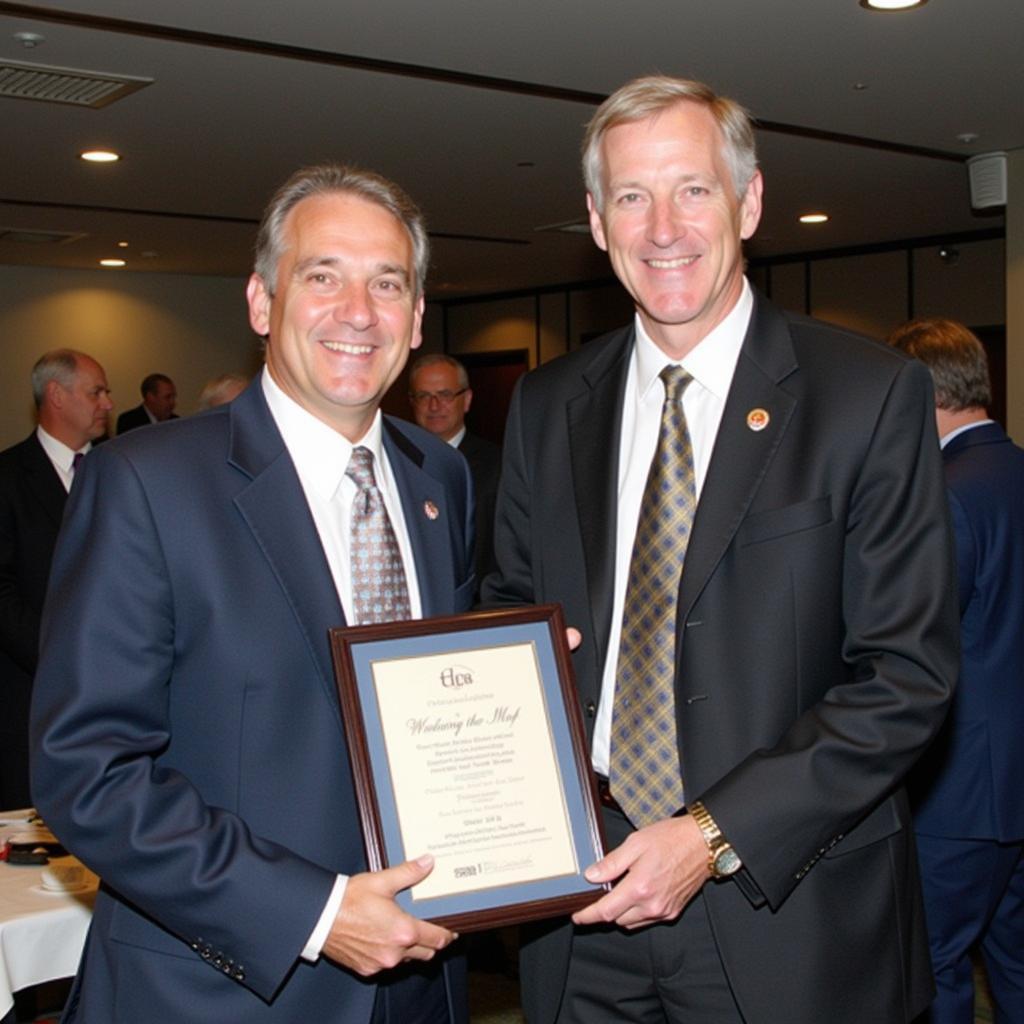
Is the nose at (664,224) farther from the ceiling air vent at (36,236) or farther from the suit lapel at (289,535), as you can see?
the ceiling air vent at (36,236)

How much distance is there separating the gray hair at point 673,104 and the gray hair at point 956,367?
5.24ft

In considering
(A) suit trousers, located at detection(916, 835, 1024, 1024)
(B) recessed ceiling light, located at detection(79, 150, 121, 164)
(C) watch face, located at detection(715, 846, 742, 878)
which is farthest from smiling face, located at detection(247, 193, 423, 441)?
(B) recessed ceiling light, located at detection(79, 150, 121, 164)

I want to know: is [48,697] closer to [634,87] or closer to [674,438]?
[674,438]

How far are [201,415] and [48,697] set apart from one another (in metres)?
0.49

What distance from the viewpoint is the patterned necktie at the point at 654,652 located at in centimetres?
193

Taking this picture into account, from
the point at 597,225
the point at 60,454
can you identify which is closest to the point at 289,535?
the point at 597,225

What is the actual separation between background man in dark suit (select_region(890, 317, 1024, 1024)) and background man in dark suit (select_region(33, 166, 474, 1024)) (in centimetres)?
188

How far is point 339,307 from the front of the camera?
1.99 metres

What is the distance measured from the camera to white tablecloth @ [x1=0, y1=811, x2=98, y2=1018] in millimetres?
2748

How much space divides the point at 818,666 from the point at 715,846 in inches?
11.9

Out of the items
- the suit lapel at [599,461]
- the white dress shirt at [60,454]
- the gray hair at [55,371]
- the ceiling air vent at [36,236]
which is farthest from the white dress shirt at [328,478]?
the ceiling air vent at [36,236]

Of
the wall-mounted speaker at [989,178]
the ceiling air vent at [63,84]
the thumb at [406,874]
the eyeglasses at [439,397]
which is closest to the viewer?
the thumb at [406,874]

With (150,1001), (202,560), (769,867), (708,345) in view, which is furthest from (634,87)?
(150,1001)

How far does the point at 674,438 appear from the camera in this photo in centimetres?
201
